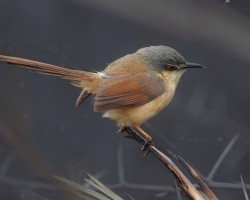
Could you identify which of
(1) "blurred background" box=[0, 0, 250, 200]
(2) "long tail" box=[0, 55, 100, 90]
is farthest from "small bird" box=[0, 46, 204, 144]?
(1) "blurred background" box=[0, 0, 250, 200]

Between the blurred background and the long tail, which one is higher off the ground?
the long tail

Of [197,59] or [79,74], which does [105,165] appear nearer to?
[197,59]

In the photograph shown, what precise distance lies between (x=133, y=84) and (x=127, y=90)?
0.11 meters

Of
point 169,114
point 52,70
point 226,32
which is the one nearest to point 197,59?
point 169,114

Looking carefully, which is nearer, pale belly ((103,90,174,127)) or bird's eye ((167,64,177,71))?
pale belly ((103,90,174,127))

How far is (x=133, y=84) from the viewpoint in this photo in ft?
13.8

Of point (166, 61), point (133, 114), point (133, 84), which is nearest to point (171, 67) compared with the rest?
point (166, 61)

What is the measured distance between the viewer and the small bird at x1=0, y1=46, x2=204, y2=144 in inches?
156

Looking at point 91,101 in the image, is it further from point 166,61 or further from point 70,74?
point 70,74

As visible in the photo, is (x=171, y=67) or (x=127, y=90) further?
(x=171, y=67)

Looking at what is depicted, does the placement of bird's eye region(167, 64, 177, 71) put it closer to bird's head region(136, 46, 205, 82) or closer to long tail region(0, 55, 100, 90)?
bird's head region(136, 46, 205, 82)

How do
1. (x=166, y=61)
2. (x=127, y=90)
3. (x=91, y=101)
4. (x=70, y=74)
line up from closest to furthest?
(x=70, y=74), (x=127, y=90), (x=166, y=61), (x=91, y=101)

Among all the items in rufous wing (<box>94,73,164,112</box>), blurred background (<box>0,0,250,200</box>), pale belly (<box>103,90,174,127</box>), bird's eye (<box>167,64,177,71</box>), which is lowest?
blurred background (<box>0,0,250,200</box>)

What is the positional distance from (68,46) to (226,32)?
4.56 meters
